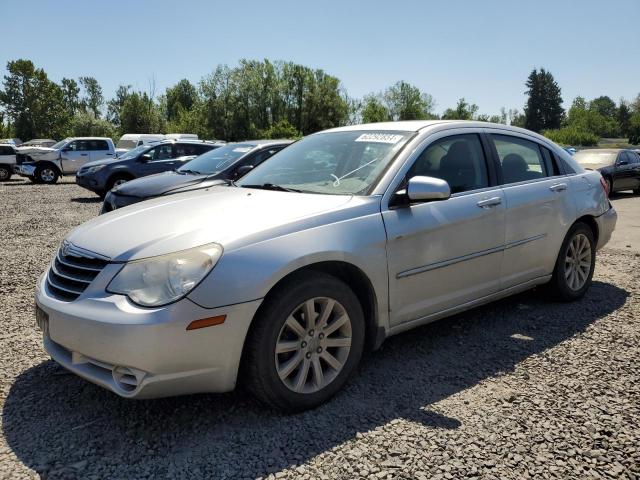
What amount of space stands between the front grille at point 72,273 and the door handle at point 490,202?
2566 mm

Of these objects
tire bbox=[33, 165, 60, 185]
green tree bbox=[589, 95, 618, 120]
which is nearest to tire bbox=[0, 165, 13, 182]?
tire bbox=[33, 165, 60, 185]

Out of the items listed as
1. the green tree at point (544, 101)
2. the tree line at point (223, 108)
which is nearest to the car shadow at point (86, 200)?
the tree line at point (223, 108)

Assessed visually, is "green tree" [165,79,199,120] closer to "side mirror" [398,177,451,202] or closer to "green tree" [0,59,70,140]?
"green tree" [0,59,70,140]

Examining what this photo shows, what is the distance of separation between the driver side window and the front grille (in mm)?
2042

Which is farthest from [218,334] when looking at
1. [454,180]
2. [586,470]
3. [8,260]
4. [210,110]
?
[210,110]

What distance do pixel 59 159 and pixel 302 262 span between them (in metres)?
21.5

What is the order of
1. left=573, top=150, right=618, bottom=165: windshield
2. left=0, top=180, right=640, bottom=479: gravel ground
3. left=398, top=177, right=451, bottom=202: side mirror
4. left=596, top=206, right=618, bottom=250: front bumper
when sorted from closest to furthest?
left=0, top=180, right=640, bottom=479: gravel ground < left=398, top=177, right=451, bottom=202: side mirror < left=596, top=206, right=618, bottom=250: front bumper < left=573, top=150, right=618, bottom=165: windshield

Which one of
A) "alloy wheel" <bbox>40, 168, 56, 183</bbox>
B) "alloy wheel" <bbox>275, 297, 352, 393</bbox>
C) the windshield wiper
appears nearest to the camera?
"alloy wheel" <bbox>275, 297, 352, 393</bbox>

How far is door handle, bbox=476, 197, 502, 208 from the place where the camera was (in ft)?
13.0

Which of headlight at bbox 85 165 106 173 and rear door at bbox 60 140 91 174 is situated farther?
rear door at bbox 60 140 91 174

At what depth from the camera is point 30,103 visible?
67.5 meters

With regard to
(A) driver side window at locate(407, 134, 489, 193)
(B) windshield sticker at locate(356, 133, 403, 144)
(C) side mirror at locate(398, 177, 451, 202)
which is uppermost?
(B) windshield sticker at locate(356, 133, 403, 144)

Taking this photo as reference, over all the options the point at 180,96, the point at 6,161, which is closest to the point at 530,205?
the point at 6,161

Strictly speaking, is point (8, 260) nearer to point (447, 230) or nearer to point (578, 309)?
point (447, 230)
